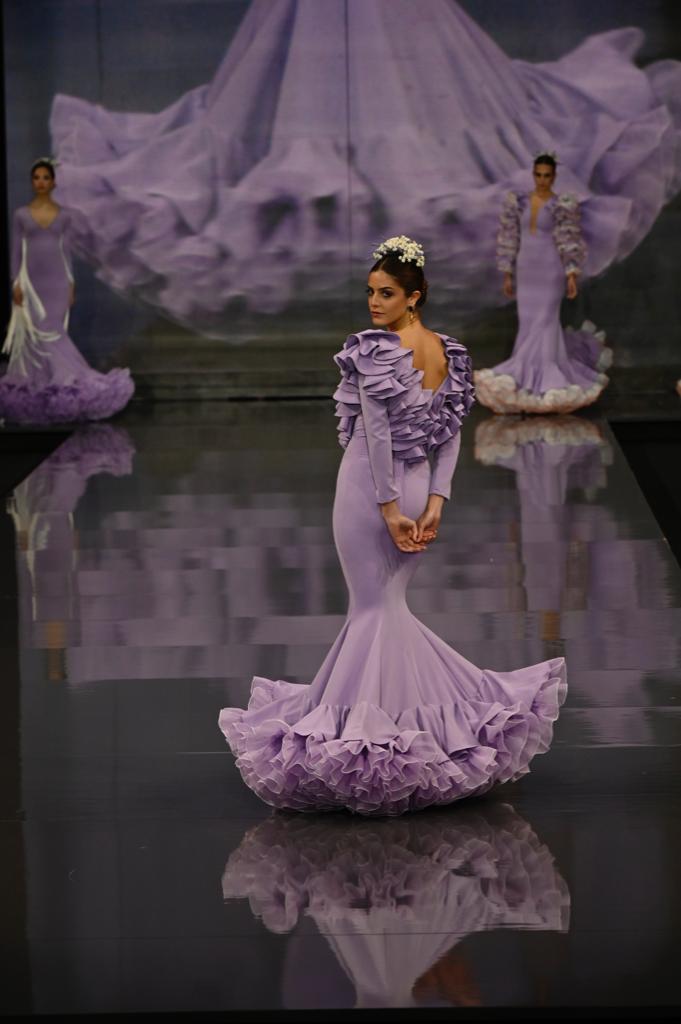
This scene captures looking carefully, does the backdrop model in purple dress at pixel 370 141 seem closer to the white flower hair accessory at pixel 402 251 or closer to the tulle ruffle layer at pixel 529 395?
the tulle ruffle layer at pixel 529 395

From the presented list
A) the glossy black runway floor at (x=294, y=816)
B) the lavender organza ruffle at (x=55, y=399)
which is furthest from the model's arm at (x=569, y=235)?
the glossy black runway floor at (x=294, y=816)

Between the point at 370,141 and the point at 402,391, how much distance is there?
431 inches

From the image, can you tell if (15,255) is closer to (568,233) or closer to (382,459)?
(568,233)

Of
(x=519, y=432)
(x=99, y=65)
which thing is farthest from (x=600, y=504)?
(x=99, y=65)

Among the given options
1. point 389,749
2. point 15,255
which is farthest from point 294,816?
point 15,255

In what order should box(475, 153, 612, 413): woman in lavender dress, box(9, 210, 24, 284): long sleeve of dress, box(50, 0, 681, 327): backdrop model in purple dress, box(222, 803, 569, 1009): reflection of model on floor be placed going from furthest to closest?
box(50, 0, 681, 327): backdrop model in purple dress, box(9, 210, 24, 284): long sleeve of dress, box(475, 153, 612, 413): woman in lavender dress, box(222, 803, 569, 1009): reflection of model on floor

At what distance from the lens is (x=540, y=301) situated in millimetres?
13156

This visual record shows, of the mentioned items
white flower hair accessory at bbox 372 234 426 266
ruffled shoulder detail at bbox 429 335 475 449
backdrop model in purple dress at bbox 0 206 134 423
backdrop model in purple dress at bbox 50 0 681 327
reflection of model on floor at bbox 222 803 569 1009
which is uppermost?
backdrop model in purple dress at bbox 50 0 681 327

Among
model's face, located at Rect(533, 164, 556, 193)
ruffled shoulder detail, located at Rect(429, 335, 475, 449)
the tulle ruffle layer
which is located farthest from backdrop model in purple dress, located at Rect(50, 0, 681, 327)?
ruffled shoulder detail, located at Rect(429, 335, 475, 449)

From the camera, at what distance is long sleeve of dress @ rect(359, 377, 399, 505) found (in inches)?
167

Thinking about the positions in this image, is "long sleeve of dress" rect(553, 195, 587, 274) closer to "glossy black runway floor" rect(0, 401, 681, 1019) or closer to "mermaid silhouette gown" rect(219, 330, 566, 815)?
"glossy black runway floor" rect(0, 401, 681, 1019)

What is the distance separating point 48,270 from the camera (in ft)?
43.0

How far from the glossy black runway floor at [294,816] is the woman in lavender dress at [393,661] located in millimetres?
124

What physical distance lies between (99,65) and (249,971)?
1253cm
